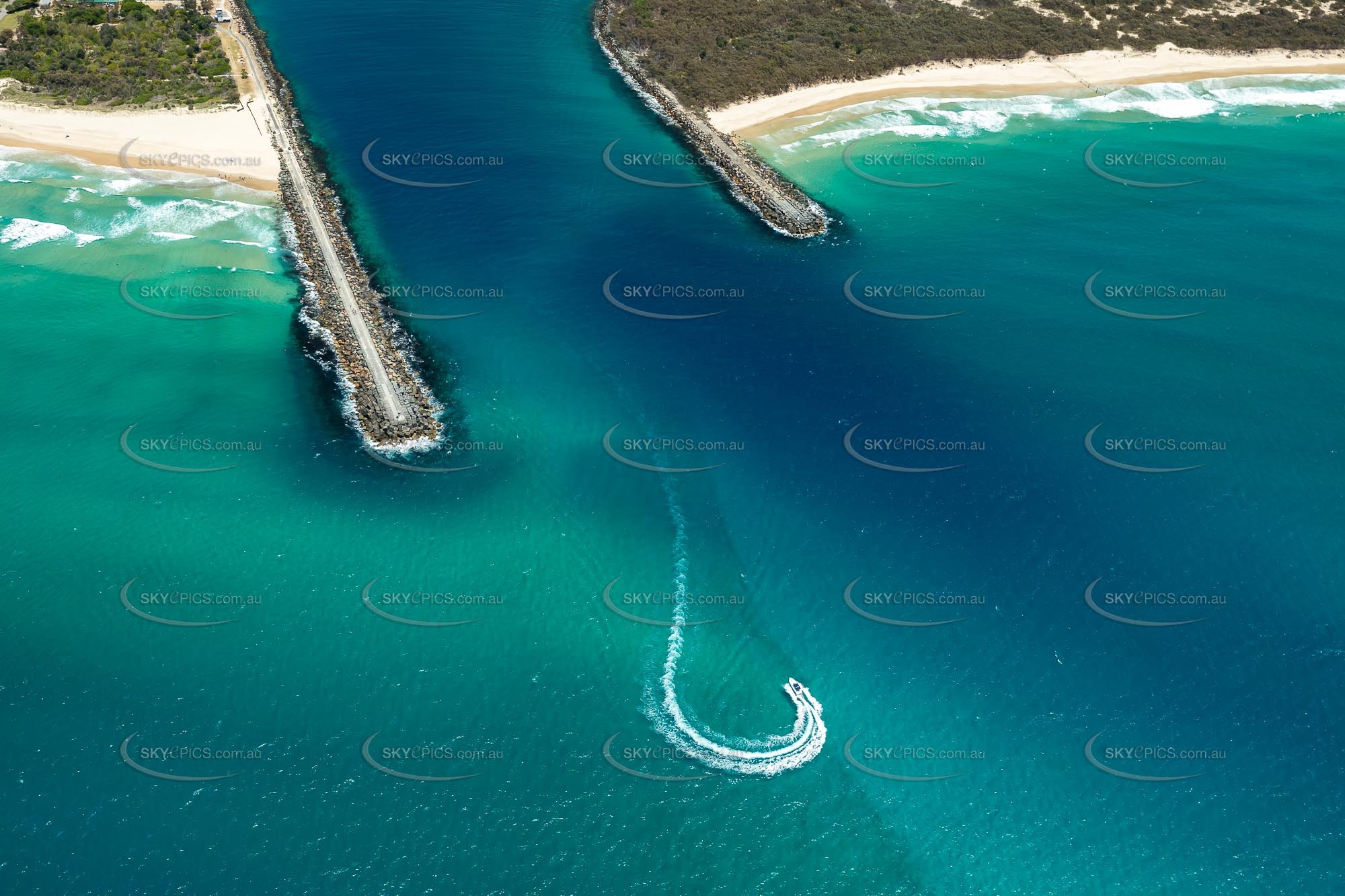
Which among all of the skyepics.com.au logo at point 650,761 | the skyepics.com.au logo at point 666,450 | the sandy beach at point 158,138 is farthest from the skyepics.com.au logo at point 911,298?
the sandy beach at point 158,138

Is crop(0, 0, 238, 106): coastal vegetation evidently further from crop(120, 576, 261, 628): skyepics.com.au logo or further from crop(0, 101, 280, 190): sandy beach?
crop(120, 576, 261, 628): skyepics.com.au logo

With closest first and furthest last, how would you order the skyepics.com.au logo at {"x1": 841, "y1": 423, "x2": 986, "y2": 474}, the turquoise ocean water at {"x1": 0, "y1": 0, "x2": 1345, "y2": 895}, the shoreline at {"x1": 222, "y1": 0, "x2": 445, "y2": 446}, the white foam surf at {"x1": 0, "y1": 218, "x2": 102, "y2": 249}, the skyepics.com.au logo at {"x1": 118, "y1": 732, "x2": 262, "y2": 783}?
the turquoise ocean water at {"x1": 0, "y1": 0, "x2": 1345, "y2": 895}
the skyepics.com.au logo at {"x1": 118, "y1": 732, "x2": 262, "y2": 783}
the skyepics.com.au logo at {"x1": 841, "y1": 423, "x2": 986, "y2": 474}
the shoreline at {"x1": 222, "y1": 0, "x2": 445, "y2": 446}
the white foam surf at {"x1": 0, "y1": 218, "x2": 102, "y2": 249}

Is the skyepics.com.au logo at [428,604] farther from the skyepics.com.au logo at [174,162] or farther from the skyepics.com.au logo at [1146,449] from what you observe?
the skyepics.com.au logo at [174,162]

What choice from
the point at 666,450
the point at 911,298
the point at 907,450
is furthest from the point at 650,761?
the point at 911,298

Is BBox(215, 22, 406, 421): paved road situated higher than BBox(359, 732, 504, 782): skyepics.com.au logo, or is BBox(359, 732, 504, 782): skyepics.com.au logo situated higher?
BBox(215, 22, 406, 421): paved road

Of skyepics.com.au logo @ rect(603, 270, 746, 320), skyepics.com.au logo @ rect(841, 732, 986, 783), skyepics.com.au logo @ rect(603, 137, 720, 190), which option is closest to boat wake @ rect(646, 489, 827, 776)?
skyepics.com.au logo @ rect(841, 732, 986, 783)

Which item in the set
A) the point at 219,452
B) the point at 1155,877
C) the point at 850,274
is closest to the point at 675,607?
the point at 1155,877

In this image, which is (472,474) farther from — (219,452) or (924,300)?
(924,300)
